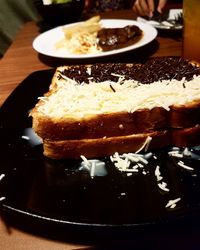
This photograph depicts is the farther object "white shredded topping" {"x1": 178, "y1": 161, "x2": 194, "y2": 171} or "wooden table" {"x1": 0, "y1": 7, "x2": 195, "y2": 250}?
"white shredded topping" {"x1": 178, "y1": 161, "x2": 194, "y2": 171}

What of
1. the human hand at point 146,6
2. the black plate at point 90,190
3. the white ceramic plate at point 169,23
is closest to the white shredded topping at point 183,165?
the black plate at point 90,190

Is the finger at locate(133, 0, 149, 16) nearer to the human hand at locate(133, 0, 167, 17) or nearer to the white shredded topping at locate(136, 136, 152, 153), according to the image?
the human hand at locate(133, 0, 167, 17)

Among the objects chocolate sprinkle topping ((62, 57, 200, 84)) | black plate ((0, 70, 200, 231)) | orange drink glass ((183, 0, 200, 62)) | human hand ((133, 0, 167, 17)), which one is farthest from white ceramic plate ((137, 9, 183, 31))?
black plate ((0, 70, 200, 231))

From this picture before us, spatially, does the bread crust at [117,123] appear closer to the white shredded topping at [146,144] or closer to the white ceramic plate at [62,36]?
the white shredded topping at [146,144]

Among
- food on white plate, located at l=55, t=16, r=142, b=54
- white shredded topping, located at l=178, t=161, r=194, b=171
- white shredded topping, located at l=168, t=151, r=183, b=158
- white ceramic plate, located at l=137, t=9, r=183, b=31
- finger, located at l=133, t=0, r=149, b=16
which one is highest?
food on white plate, located at l=55, t=16, r=142, b=54

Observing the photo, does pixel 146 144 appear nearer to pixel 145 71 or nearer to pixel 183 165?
pixel 183 165

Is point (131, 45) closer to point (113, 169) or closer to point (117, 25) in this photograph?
point (117, 25)

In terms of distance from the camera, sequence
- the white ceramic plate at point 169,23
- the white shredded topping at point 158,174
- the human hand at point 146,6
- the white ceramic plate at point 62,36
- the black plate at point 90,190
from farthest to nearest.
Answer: the human hand at point 146,6
the white ceramic plate at point 169,23
the white ceramic plate at point 62,36
the white shredded topping at point 158,174
the black plate at point 90,190
